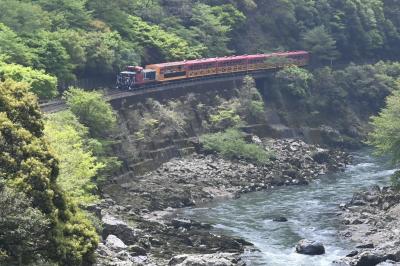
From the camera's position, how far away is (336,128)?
288 ft

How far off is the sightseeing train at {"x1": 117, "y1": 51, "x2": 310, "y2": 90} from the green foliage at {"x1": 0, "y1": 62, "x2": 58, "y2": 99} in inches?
580

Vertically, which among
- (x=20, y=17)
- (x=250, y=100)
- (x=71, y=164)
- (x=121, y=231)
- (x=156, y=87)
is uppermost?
(x=20, y=17)

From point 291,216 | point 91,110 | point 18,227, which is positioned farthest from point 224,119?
point 18,227

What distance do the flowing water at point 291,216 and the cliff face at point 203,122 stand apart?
10742 millimetres

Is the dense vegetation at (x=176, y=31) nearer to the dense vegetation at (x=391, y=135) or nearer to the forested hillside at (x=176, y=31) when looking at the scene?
the forested hillside at (x=176, y=31)

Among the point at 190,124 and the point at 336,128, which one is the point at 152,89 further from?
the point at 336,128

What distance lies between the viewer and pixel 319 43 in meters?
98.4

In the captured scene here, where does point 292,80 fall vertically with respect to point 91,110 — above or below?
below

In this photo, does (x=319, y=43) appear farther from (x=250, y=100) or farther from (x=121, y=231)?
(x=121, y=231)

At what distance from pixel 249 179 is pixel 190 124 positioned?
11.2 meters

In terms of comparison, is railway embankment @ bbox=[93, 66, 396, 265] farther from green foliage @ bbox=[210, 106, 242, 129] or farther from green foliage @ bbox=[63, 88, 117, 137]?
green foliage @ bbox=[63, 88, 117, 137]

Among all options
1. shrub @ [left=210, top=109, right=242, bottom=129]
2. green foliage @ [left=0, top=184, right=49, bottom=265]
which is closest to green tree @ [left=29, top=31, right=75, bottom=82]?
shrub @ [left=210, top=109, right=242, bottom=129]

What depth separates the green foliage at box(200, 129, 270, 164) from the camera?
7062 cm

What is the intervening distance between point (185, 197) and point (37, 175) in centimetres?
2793
